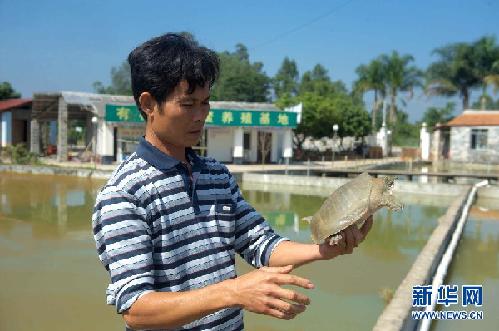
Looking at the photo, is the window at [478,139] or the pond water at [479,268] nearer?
the pond water at [479,268]

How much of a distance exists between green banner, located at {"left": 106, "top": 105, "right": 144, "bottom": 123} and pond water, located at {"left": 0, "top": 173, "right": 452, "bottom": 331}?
9279mm

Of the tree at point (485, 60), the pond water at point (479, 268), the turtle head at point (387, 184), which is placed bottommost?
the pond water at point (479, 268)

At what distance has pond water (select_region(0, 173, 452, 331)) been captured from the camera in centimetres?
477

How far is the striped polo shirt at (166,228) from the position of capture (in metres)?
1.29

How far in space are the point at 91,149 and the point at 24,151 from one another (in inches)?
151

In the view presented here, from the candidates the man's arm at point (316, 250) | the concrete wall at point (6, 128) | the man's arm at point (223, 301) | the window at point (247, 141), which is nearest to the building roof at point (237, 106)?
the window at point (247, 141)

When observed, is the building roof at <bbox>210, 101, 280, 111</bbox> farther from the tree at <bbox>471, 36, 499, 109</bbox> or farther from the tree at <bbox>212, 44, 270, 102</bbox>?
the tree at <bbox>212, 44, 270, 102</bbox>

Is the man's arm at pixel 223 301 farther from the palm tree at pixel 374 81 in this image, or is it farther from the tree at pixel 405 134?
the tree at pixel 405 134

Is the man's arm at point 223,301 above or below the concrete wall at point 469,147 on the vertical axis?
below

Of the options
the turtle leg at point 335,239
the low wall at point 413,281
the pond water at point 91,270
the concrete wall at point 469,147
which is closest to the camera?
the turtle leg at point 335,239

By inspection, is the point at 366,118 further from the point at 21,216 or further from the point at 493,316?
the point at 493,316

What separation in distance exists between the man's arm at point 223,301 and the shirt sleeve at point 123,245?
4cm

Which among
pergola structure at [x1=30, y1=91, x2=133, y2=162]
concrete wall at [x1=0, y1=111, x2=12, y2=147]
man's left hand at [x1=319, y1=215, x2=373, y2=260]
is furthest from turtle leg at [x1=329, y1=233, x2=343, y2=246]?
concrete wall at [x1=0, y1=111, x2=12, y2=147]

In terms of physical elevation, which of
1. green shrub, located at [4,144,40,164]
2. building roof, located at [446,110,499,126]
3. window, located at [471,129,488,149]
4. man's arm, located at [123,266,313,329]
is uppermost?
building roof, located at [446,110,499,126]
